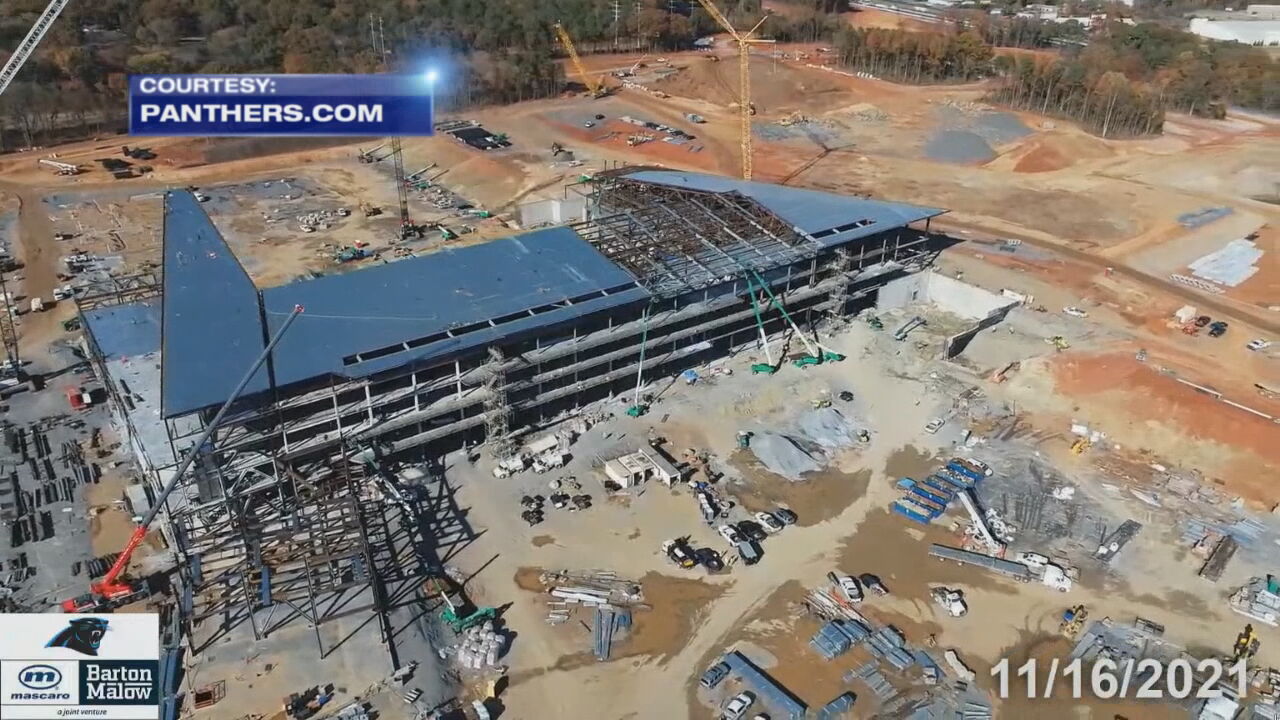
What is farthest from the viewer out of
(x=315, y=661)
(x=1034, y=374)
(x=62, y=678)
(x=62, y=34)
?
A: (x=62, y=34)

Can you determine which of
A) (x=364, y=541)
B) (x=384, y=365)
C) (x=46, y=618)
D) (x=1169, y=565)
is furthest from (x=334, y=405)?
(x=1169, y=565)

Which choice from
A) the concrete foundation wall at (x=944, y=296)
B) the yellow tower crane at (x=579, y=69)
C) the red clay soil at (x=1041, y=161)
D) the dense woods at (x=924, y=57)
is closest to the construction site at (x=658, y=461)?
the concrete foundation wall at (x=944, y=296)

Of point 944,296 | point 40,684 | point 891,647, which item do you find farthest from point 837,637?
point 944,296

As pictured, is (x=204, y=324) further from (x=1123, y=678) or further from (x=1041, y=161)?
(x=1041, y=161)

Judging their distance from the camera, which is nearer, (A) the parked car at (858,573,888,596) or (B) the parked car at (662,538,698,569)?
(A) the parked car at (858,573,888,596)

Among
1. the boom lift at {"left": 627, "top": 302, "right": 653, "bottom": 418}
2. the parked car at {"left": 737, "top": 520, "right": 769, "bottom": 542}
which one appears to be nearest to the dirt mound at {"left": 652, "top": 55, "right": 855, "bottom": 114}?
the boom lift at {"left": 627, "top": 302, "right": 653, "bottom": 418}

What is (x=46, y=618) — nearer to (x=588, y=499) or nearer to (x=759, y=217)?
(x=588, y=499)

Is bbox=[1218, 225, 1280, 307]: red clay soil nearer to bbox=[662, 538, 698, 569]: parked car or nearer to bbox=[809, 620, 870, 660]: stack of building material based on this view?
bbox=[809, 620, 870, 660]: stack of building material
